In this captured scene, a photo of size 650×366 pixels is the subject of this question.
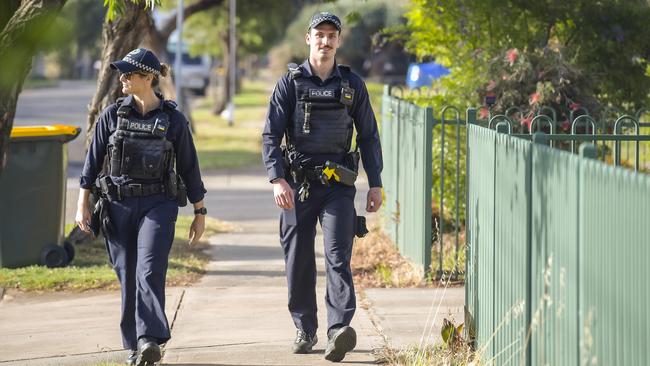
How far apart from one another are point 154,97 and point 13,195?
362 centimetres

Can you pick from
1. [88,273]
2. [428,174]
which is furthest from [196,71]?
[428,174]

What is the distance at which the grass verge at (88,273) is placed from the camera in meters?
9.24

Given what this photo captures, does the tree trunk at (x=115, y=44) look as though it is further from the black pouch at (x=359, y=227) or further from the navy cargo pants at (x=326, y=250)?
the black pouch at (x=359, y=227)

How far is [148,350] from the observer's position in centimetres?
620

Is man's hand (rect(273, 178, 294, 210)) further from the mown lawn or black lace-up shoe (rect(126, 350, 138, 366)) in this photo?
the mown lawn

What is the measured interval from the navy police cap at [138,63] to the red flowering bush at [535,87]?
4.07 meters

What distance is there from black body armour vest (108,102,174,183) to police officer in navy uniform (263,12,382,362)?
574 mm

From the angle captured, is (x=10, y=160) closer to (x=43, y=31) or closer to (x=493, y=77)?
(x=493, y=77)

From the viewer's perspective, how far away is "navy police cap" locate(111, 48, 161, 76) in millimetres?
6301

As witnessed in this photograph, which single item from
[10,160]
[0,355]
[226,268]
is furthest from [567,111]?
[0,355]

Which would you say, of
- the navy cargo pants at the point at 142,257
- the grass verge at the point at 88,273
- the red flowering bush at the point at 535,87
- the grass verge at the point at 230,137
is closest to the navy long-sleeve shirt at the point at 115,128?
the navy cargo pants at the point at 142,257

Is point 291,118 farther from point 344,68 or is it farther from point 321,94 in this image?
point 344,68

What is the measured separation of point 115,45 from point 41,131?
3.59ft

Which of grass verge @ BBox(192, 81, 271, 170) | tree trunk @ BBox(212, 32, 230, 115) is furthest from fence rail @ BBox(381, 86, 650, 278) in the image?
tree trunk @ BBox(212, 32, 230, 115)
